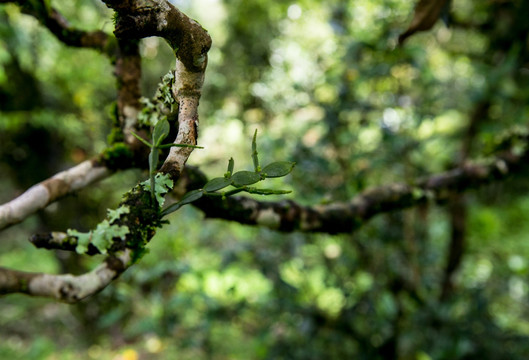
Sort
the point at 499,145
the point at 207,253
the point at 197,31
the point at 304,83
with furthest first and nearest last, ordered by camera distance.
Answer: the point at 207,253 → the point at 304,83 → the point at 499,145 → the point at 197,31

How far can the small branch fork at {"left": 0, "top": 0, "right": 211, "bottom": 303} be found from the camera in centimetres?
45

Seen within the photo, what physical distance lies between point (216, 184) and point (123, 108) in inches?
15.4

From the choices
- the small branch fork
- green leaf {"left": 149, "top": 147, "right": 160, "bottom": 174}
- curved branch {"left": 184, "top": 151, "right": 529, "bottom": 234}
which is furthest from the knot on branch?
curved branch {"left": 184, "top": 151, "right": 529, "bottom": 234}

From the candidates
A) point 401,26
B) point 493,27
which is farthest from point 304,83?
point 493,27

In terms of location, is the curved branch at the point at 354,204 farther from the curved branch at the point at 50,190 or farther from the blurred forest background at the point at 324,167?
the curved branch at the point at 50,190

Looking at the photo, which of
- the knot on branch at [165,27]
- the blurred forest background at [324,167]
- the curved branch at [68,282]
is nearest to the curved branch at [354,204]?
the blurred forest background at [324,167]

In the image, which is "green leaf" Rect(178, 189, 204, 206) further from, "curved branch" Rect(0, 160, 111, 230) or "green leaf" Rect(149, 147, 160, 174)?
"curved branch" Rect(0, 160, 111, 230)

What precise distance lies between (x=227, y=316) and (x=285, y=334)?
0.38 meters

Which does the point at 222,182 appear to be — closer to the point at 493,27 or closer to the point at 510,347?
the point at 510,347

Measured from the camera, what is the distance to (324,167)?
159 centimetres

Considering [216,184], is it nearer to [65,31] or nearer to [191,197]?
[191,197]

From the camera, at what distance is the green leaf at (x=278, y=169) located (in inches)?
21.0

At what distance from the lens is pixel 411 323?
1.74 meters

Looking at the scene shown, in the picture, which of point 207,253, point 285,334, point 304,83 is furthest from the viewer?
point 207,253
